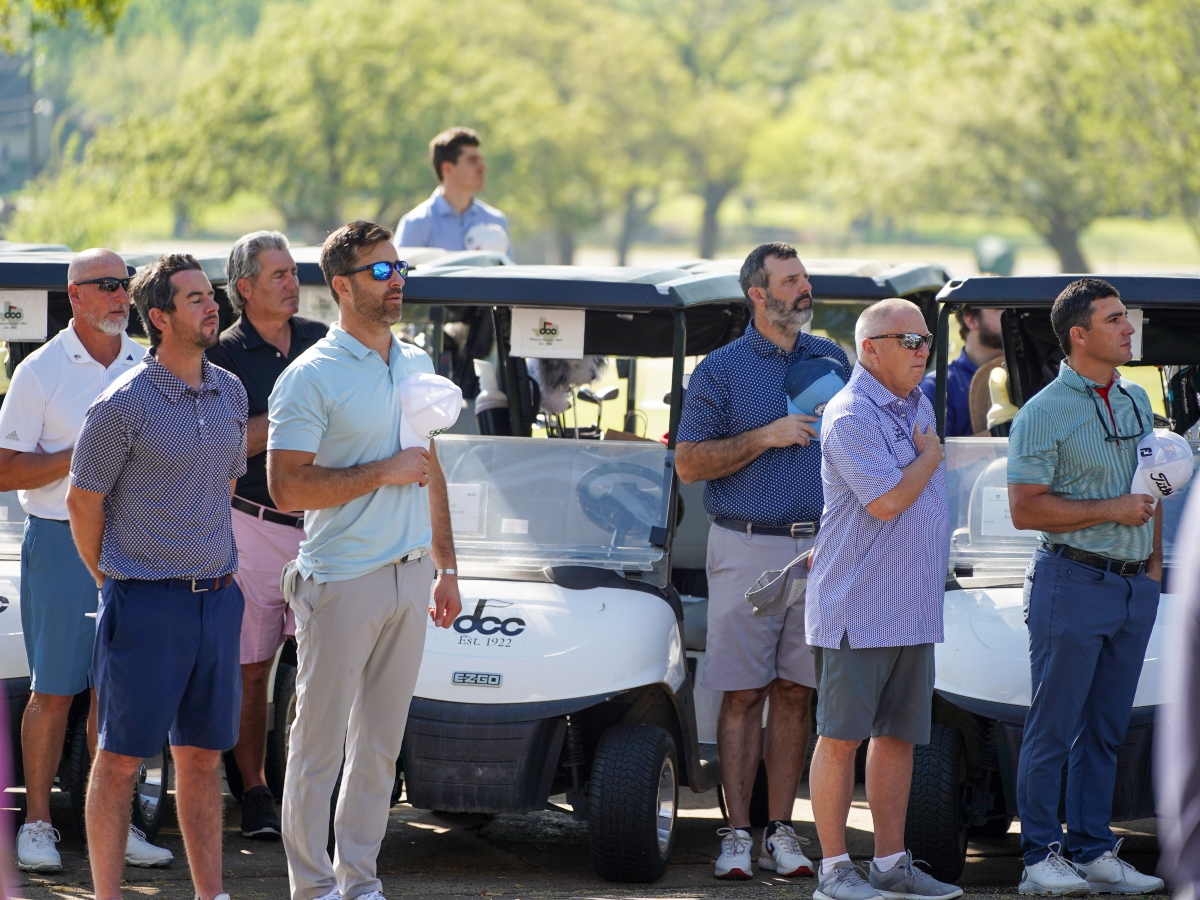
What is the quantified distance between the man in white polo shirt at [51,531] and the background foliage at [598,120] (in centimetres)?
2369

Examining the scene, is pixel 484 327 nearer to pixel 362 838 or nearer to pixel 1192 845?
pixel 362 838

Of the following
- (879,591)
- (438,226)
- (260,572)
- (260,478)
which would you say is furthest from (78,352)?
(438,226)

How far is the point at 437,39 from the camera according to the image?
135 ft

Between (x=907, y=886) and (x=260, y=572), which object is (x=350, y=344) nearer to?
(x=260, y=572)

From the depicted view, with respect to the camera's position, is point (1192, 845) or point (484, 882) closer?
point (1192, 845)

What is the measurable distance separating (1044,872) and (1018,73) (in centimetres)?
3632

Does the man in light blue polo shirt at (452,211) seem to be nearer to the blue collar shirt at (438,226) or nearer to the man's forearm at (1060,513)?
the blue collar shirt at (438,226)

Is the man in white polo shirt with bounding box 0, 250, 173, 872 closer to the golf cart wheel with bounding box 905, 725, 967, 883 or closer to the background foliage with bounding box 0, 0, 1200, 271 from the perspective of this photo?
the golf cart wheel with bounding box 905, 725, 967, 883

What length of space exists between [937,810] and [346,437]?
1.98 meters

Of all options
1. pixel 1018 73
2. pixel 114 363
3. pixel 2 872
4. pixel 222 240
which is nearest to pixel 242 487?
pixel 114 363

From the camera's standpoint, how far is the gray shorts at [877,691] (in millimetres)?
4180

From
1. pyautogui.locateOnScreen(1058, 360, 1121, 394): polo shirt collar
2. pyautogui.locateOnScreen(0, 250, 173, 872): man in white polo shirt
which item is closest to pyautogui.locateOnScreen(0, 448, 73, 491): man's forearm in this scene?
pyautogui.locateOnScreen(0, 250, 173, 872): man in white polo shirt

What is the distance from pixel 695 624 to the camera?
5.43 meters

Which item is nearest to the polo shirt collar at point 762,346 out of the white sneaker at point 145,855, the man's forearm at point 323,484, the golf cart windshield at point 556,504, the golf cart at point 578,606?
the golf cart at point 578,606
